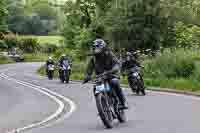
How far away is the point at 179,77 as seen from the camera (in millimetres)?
Result: 28469

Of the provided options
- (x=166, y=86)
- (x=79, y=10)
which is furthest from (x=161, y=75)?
(x=79, y=10)

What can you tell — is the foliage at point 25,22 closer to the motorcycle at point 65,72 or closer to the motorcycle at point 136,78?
the motorcycle at point 65,72

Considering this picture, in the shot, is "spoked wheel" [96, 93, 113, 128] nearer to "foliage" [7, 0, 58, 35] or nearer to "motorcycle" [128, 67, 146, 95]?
"motorcycle" [128, 67, 146, 95]

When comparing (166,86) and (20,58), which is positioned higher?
(166,86)

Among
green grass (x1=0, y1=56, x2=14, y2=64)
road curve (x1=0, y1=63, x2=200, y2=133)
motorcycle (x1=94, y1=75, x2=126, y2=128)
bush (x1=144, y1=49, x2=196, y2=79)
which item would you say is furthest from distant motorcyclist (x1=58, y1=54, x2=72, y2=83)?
green grass (x1=0, y1=56, x2=14, y2=64)

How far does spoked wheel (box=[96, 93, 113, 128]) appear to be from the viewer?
483 inches

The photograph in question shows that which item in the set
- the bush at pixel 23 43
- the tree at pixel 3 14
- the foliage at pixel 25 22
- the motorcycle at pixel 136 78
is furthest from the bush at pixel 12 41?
the motorcycle at pixel 136 78

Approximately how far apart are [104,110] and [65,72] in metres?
22.7

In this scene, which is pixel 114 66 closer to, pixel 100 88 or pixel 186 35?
pixel 100 88

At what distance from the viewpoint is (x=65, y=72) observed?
34969mm

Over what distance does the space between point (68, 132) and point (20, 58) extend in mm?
81530

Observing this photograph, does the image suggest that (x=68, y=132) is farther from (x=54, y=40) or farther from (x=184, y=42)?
(x=54, y=40)

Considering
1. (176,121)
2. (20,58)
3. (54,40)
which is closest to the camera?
(176,121)

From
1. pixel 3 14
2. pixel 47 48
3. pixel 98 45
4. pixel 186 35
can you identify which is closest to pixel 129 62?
pixel 98 45
